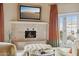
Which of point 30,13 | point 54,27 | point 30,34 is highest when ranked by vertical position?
point 30,13

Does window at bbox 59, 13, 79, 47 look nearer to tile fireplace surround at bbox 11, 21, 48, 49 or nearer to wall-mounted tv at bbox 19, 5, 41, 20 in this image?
tile fireplace surround at bbox 11, 21, 48, 49

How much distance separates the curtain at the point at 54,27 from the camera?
2.22 meters

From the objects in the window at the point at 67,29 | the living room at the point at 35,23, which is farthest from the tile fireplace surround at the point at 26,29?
the window at the point at 67,29

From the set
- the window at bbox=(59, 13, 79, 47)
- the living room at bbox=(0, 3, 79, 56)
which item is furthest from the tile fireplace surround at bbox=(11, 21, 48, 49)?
the window at bbox=(59, 13, 79, 47)

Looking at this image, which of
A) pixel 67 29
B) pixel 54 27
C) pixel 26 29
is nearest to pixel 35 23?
pixel 26 29

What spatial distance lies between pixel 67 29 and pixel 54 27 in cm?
20

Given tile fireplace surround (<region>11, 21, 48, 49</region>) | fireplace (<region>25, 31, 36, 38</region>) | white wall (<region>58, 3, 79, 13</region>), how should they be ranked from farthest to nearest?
fireplace (<region>25, 31, 36, 38</region>)
tile fireplace surround (<region>11, 21, 48, 49</region>)
white wall (<region>58, 3, 79, 13</region>)

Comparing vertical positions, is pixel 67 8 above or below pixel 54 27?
above

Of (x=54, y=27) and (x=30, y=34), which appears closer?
(x=54, y=27)

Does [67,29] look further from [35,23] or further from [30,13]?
[30,13]

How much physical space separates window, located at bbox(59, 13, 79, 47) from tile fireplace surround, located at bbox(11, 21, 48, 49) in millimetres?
252

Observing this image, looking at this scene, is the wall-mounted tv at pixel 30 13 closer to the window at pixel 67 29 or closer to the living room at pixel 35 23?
the living room at pixel 35 23

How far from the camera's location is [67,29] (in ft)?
7.32

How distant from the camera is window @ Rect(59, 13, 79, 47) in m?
2.22
